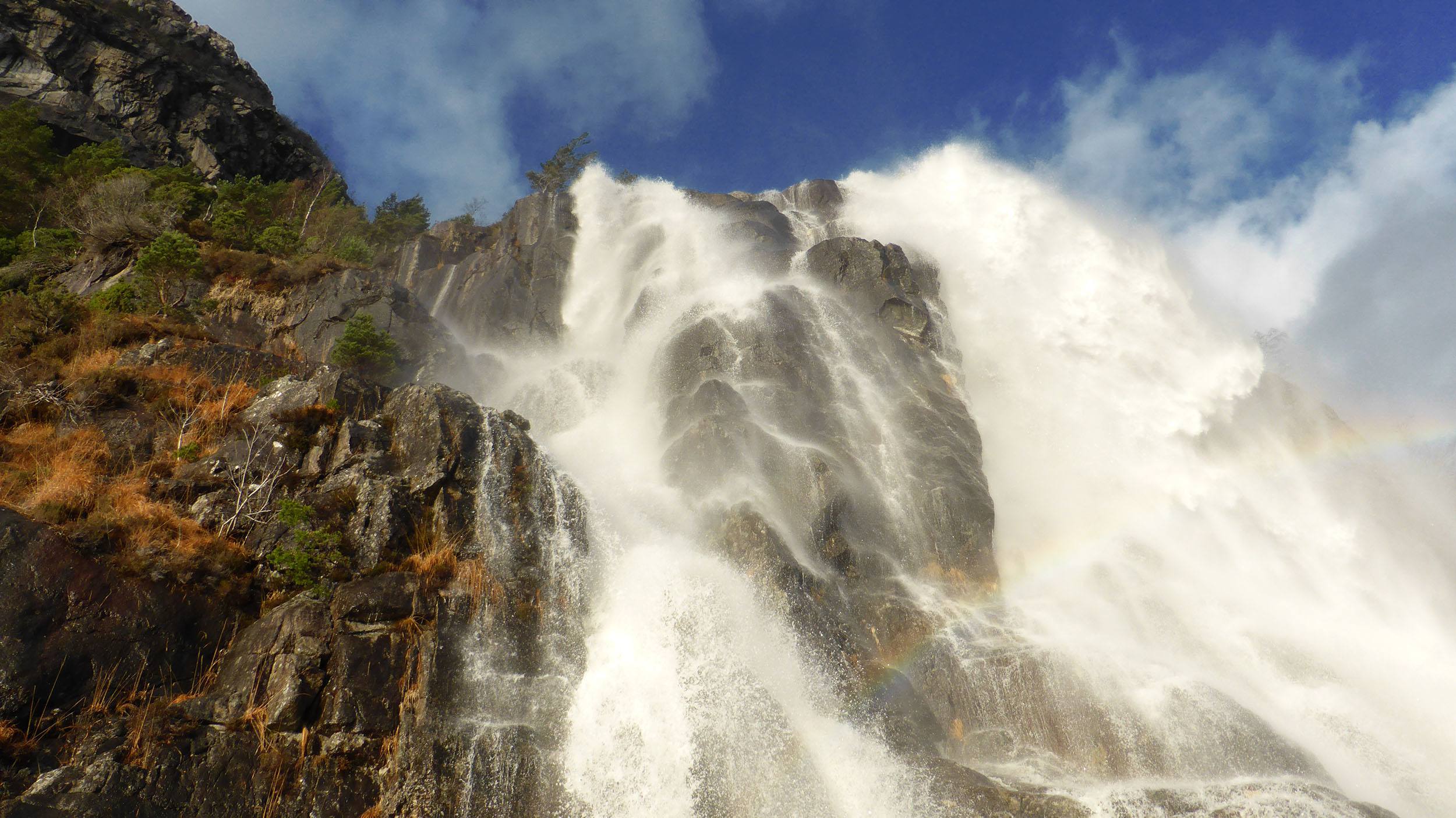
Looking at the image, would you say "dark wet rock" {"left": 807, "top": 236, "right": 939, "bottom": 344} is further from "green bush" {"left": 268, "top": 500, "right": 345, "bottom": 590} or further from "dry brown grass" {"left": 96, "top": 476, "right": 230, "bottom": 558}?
"dry brown grass" {"left": 96, "top": 476, "right": 230, "bottom": 558}

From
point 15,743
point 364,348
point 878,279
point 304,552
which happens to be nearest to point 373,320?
point 364,348

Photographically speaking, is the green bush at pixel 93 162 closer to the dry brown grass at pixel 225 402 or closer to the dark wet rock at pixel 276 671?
the dry brown grass at pixel 225 402

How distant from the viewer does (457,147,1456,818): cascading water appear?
11.5 metres

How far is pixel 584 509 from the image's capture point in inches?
552

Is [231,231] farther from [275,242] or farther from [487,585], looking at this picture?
[487,585]

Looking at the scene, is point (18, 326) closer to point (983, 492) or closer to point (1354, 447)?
point (983, 492)

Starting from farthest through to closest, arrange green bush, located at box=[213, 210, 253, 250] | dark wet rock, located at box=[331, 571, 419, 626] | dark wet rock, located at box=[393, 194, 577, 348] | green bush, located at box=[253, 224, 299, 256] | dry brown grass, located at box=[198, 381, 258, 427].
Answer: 1. dark wet rock, located at box=[393, 194, 577, 348]
2. green bush, located at box=[253, 224, 299, 256]
3. green bush, located at box=[213, 210, 253, 250]
4. dry brown grass, located at box=[198, 381, 258, 427]
5. dark wet rock, located at box=[331, 571, 419, 626]

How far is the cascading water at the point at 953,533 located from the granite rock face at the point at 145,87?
23.1 meters

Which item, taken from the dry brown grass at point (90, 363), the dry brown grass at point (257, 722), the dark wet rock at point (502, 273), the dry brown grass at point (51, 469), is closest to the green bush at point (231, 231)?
the dark wet rock at point (502, 273)

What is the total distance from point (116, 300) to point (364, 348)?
→ 18.4 feet

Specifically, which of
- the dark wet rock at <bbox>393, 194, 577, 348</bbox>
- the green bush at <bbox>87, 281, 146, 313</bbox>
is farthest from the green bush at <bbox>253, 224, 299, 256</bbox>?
the dark wet rock at <bbox>393, 194, 577, 348</bbox>

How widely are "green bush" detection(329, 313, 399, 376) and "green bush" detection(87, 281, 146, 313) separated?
463 centimetres

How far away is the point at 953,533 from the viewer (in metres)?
18.6

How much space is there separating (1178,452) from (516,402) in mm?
26399
